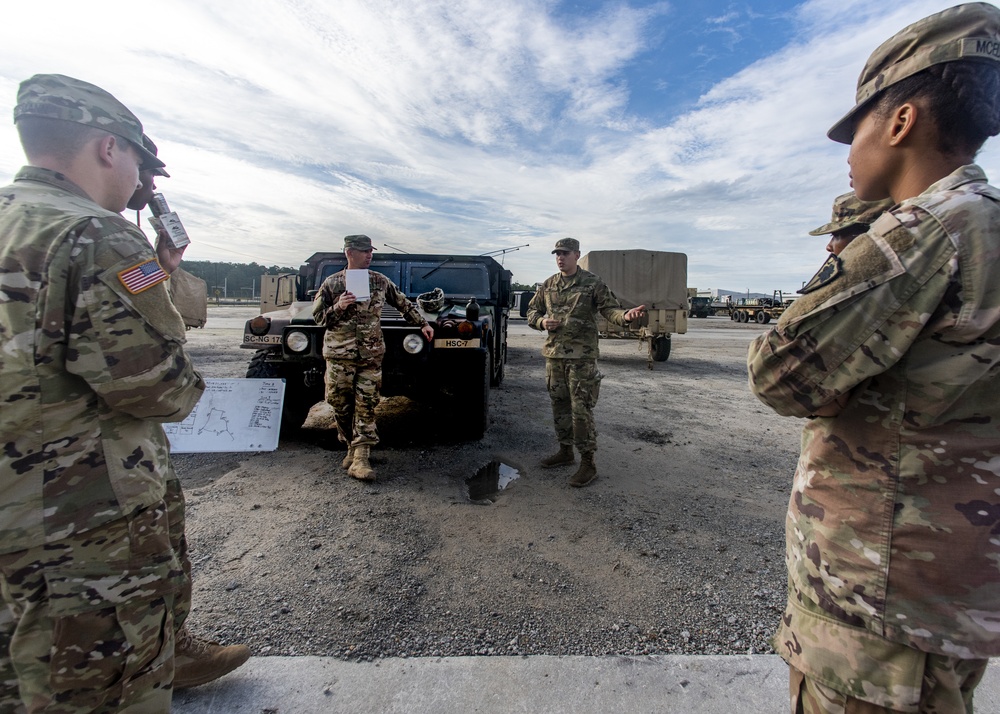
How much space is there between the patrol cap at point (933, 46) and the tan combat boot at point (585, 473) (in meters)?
2.93

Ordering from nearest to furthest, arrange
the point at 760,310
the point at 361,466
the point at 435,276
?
the point at 361,466 < the point at 435,276 < the point at 760,310

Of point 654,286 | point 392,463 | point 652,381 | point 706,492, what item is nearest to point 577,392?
point 706,492

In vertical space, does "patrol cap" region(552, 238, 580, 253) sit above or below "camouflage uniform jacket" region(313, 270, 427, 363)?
above

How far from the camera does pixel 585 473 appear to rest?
12.1ft

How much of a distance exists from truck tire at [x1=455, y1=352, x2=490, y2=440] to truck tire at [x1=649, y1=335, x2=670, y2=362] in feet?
23.1

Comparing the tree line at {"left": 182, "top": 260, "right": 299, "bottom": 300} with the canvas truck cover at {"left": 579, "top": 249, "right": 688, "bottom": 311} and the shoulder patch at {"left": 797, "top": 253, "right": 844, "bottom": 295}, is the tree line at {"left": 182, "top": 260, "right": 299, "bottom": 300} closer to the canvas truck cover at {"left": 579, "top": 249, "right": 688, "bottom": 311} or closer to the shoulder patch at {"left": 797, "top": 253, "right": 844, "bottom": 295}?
the canvas truck cover at {"left": 579, "top": 249, "right": 688, "bottom": 311}

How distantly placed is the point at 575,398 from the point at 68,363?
3.12 meters

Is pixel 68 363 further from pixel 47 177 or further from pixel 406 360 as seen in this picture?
pixel 406 360

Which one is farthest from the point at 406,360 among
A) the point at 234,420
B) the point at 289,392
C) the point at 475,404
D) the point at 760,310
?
the point at 760,310

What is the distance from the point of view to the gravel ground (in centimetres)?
199

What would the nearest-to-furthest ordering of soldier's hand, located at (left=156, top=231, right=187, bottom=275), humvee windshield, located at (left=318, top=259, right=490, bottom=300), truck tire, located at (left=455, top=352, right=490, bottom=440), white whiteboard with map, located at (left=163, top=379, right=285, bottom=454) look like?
soldier's hand, located at (left=156, top=231, right=187, bottom=275), white whiteboard with map, located at (left=163, top=379, right=285, bottom=454), truck tire, located at (left=455, top=352, right=490, bottom=440), humvee windshield, located at (left=318, top=259, right=490, bottom=300)

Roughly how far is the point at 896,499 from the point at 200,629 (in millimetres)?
2229

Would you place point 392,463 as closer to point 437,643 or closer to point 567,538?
point 567,538

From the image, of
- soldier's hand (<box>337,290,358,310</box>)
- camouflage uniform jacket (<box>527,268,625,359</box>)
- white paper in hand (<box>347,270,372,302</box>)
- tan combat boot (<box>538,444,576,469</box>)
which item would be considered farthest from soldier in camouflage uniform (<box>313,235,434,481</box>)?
tan combat boot (<box>538,444,576,469</box>)
